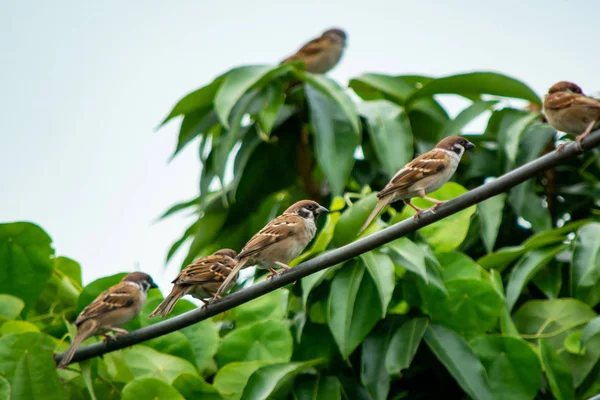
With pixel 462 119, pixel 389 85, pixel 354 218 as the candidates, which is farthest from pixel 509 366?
pixel 389 85

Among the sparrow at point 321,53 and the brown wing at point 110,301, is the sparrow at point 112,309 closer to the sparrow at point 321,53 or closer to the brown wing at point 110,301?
the brown wing at point 110,301

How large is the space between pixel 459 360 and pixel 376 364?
0.51 meters

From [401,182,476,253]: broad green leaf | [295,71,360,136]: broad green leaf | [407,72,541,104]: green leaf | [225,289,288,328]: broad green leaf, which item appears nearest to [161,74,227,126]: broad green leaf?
[295,71,360,136]: broad green leaf

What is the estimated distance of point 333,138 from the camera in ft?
23.2

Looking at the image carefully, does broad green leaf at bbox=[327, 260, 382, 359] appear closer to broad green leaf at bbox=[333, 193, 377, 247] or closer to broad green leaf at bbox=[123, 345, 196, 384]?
broad green leaf at bbox=[333, 193, 377, 247]

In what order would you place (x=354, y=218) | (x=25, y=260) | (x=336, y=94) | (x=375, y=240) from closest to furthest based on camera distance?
(x=375, y=240) < (x=354, y=218) < (x=25, y=260) < (x=336, y=94)

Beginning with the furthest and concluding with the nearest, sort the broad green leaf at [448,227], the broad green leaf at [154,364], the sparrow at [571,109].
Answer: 1. the broad green leaf at [448,227]
2. the broad green leaf at [154,364]
3. the sparrow at [571,109]

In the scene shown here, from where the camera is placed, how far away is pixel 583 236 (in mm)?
5969

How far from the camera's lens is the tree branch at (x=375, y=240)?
10.9ft

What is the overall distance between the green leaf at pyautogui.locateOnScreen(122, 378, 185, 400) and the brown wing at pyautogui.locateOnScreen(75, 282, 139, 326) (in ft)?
1.59

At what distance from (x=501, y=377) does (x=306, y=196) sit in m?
2.83

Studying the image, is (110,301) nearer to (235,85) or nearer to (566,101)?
(235,85)

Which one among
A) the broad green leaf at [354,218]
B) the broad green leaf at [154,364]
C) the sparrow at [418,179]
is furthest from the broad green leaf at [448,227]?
the broad green leaf at [154,364]

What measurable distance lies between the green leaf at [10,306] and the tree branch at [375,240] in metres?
1.99
